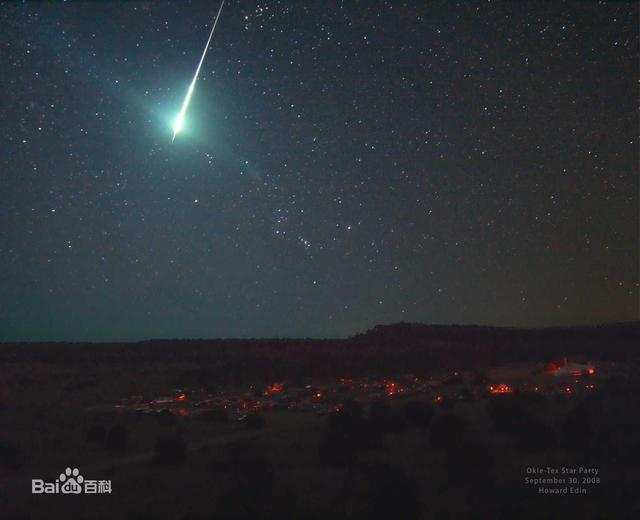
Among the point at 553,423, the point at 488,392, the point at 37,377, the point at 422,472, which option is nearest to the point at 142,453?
the point at 422,472

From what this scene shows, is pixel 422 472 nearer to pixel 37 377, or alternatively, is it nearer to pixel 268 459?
pixel 268 459

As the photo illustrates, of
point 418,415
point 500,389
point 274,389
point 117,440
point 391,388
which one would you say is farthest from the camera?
point 274,389

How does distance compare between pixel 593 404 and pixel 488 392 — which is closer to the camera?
pixel 593 404

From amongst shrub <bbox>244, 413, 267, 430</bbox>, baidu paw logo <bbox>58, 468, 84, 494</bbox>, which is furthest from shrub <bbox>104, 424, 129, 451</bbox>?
shrub <bbox>244, 413, 267, 430</bbox>

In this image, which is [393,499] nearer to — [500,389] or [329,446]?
[329,446]

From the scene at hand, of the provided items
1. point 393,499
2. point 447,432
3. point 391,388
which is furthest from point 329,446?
point 391,388

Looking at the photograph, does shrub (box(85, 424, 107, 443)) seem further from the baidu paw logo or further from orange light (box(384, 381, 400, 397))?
orange light (box(384, 381, 400, 397))
